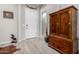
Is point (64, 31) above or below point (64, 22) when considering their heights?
below

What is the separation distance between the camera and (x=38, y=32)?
196 cm

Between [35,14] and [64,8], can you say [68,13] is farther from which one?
[35,14]

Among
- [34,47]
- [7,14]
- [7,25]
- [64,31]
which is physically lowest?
[34,47]

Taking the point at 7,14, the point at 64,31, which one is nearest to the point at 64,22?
the point at 64,31

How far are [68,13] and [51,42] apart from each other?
56 cm

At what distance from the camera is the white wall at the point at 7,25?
1852 mm

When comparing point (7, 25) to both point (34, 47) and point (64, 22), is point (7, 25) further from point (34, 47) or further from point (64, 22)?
point (64, 22)

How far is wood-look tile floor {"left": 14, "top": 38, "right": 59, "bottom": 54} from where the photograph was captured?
6.20ft

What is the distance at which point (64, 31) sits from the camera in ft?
6.09

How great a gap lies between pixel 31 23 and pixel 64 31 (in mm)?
564

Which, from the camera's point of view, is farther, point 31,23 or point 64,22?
point 31,23

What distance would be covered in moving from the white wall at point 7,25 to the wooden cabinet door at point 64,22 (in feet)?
2.48
